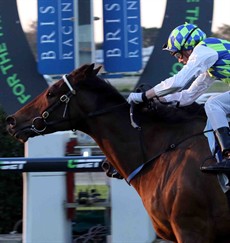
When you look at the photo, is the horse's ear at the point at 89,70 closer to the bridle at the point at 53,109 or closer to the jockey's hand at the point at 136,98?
the bridle at the point at 53,109

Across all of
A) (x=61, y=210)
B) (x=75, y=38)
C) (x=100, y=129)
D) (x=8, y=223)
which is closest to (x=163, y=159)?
(x=100, y=129)

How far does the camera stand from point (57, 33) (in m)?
9.09

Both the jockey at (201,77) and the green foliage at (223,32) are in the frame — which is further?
the green foliage at (223,32)

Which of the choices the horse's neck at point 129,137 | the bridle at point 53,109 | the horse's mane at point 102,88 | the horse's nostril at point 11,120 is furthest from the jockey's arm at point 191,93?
the horse's nostril at point 11,120

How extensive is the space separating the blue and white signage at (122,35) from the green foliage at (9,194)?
1671mm

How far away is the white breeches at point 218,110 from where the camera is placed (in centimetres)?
543

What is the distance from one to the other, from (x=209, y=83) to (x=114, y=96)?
2.56 ft

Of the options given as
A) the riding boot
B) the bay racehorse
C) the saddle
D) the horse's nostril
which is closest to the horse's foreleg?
the bay racehorse

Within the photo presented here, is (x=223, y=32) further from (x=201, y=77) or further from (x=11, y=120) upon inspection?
(x=11, y=120)

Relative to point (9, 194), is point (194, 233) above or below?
below

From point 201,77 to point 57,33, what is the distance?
140 inches

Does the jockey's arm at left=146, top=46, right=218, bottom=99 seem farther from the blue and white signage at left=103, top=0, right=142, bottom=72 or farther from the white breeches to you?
the blue and white signage at left=103, top=0, right=142, bottom=72

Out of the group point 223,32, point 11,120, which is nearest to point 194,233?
point 11,120

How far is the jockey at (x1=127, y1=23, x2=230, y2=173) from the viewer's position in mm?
5395
